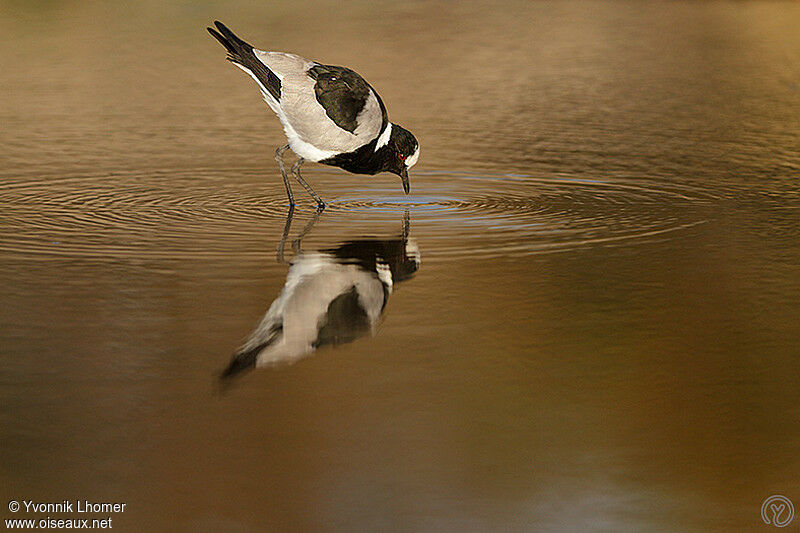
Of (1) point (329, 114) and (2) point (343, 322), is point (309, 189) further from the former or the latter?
(2) point (343, 322)

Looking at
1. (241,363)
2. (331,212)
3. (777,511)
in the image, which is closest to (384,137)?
(331,212)

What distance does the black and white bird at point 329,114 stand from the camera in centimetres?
948

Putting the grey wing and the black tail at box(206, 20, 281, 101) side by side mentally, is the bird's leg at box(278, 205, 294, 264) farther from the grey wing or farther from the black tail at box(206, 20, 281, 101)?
the black tail at box(206, 20, 281, 101)

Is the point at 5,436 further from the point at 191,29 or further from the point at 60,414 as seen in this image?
the point at 191,29

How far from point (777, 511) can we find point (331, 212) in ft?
18.3

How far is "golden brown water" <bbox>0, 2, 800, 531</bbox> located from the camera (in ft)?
15.3

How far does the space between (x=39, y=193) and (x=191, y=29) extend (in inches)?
548

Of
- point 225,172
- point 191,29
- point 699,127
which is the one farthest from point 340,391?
point 191,29

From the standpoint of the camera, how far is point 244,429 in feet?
17.0

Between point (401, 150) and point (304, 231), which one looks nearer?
point (304, 231)

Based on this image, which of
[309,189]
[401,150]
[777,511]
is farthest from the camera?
[309,189]

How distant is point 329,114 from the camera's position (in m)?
9.45

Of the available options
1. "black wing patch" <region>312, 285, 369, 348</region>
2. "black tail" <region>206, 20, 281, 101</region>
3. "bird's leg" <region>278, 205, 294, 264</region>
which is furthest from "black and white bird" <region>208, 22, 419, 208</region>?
"black wing patch" <region>312, 285, 369, 348</region>

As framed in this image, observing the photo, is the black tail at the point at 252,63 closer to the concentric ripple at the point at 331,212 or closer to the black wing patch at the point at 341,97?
the black wing patch at the point at 341,97
